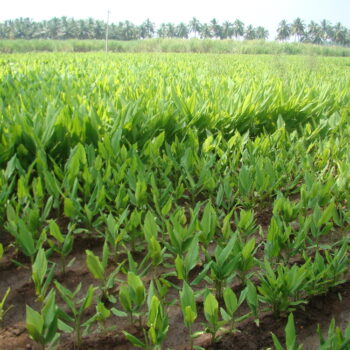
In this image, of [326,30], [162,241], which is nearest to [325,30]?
[326,30]

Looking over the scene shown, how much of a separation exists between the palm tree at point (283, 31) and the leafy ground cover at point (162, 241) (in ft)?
304

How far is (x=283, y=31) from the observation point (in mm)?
86938

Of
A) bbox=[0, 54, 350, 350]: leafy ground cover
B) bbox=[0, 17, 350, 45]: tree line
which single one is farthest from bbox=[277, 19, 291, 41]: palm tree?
bbox=[0, 54, 350, 350]: leafy ground cover

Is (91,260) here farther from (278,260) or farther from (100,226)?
(278,260)

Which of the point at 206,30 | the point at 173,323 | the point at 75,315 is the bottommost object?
the point at 173,323

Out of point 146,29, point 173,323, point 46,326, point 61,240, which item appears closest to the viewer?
point 46,326

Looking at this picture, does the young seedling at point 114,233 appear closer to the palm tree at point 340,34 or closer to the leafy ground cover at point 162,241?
the leafy ground cover at point 162,241

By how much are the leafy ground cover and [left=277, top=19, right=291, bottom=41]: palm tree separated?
304 feet

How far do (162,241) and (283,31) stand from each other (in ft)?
311

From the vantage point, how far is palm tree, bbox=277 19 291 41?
86625 mm

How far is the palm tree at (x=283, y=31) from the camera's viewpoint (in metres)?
86.6

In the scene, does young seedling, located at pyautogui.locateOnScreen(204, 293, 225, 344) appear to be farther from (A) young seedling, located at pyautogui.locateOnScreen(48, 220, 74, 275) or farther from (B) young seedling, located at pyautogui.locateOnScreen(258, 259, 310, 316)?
(A) young seedling, located at pyautogui.locateOnScreen(48, 220, 74, 275)

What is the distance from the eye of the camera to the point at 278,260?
1476 millimetres

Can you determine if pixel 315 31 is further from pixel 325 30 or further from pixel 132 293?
pixel 132 293
